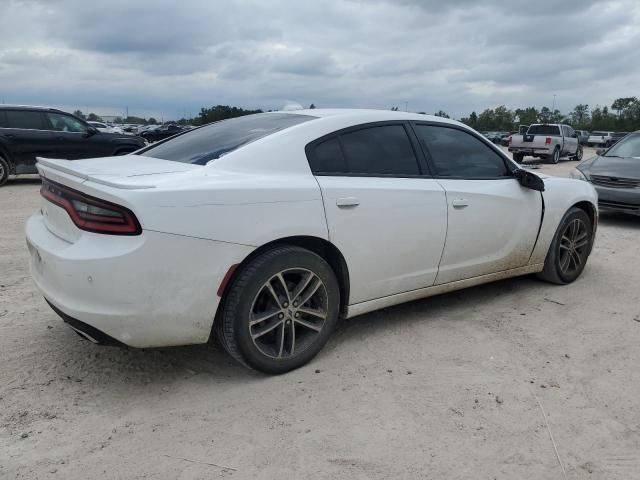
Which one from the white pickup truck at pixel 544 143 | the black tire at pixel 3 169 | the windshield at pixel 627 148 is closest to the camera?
the windshield at pixel 627 148

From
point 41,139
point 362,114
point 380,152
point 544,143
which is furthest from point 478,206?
point 544,143

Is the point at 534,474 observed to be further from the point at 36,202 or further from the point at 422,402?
the point at 36,202

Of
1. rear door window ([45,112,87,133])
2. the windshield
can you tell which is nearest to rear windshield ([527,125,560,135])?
the windshield

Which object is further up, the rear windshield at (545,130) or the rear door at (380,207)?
the rear windshield at (545,130)

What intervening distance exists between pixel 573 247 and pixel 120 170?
391 cm

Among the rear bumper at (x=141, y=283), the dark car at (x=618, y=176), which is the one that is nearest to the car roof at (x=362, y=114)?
the rear bumper at (x=141, y=283)

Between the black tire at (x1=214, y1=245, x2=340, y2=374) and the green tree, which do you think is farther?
the green tree

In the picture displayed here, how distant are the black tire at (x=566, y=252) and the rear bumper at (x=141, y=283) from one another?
3066 mm

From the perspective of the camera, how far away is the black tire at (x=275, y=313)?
2836mm

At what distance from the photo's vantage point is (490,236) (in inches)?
159

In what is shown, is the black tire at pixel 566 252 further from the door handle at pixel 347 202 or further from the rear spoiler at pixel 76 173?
the rear spoiler at pixel 76 173

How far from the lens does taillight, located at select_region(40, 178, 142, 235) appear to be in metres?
2.54

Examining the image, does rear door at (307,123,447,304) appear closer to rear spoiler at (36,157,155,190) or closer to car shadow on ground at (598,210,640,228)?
rear spoiler at (36,157,155,190)

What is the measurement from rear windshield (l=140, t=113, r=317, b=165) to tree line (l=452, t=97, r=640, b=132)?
2649 inches
